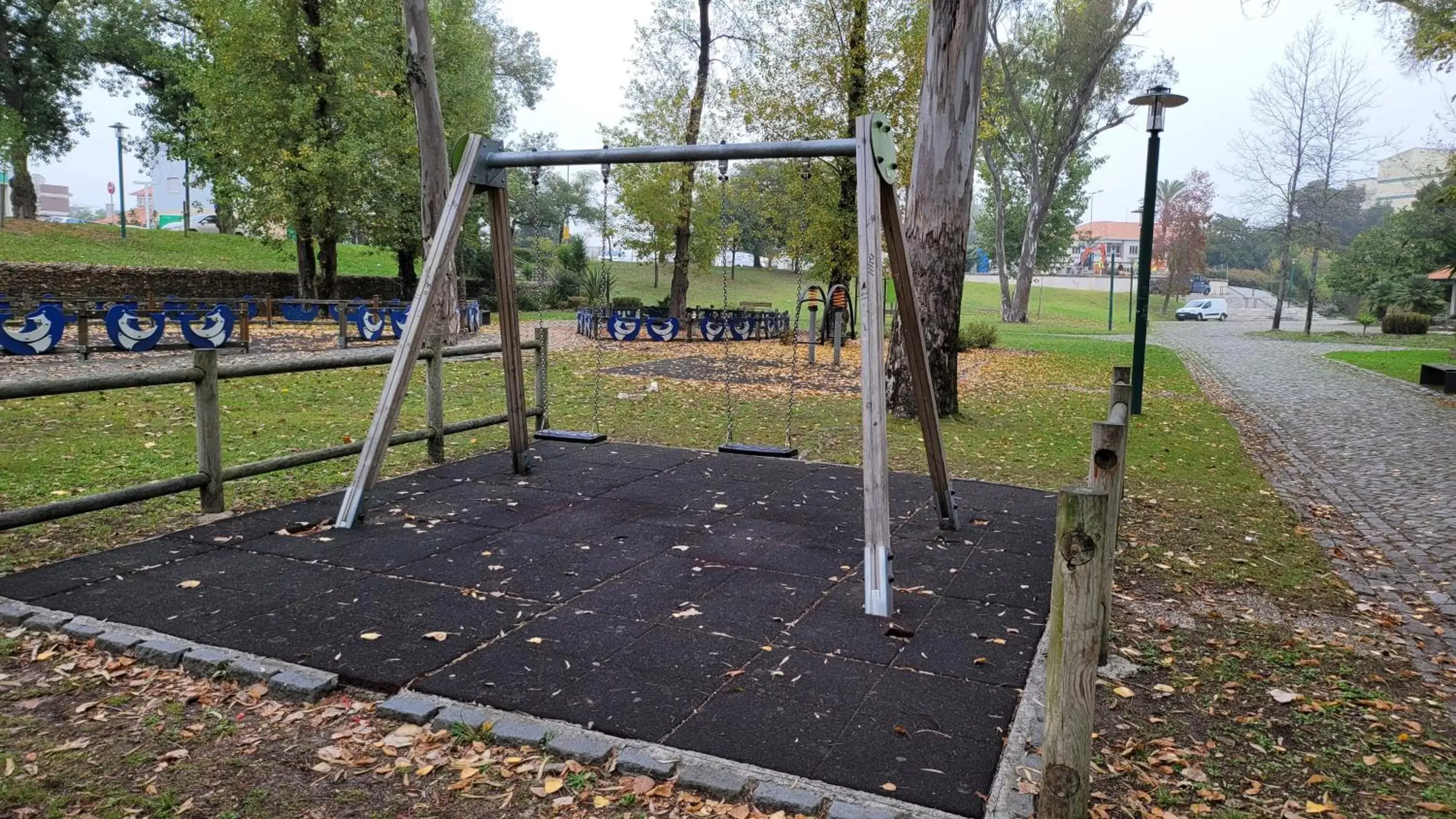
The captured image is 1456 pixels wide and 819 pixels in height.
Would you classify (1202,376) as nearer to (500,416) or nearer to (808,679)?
(500,416)

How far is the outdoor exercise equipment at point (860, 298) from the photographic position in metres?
4.09

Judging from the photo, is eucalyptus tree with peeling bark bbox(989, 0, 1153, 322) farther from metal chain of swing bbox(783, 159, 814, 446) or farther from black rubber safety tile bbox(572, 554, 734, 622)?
black rubber safety tile bbox(572, 554, 734, 622)

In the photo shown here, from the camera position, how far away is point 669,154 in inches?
210

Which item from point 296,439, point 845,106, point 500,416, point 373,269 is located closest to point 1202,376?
point 845,106

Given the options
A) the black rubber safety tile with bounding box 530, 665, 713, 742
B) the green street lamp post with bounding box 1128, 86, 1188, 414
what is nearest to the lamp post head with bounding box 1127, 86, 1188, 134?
the green street lamp post with bounding box 1128, 86, 1188, 414

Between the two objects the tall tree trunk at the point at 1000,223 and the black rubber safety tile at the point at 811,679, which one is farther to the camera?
Result: the tall tree trunk at the point at 1000,223

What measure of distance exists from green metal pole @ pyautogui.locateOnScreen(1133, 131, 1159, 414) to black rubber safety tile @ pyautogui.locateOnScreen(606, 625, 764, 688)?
8949mm

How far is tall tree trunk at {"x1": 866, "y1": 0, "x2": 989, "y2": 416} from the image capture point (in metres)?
9.00

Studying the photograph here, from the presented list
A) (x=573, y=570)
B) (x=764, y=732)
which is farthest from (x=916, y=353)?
(x=764, y=732)

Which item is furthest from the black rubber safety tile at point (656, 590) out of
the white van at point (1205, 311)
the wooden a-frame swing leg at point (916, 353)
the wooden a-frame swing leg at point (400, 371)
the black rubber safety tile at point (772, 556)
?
the white van at point (1205, 311)

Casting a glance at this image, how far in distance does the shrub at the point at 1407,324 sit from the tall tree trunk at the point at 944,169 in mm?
30750

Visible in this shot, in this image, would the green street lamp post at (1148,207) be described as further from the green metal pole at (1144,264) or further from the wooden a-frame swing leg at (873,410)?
the wooden a-frame swing leg at (873,410)

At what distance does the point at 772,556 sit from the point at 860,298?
159 centimetres

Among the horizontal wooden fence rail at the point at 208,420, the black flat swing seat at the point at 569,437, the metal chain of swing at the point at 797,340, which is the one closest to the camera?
the horizontal wooden fence rail at the point at 208,420
